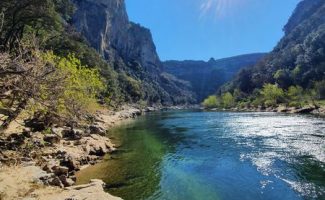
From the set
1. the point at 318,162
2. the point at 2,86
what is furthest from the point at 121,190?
the point at 318,162

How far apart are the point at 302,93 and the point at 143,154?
127m

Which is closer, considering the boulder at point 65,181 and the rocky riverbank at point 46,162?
the rocky riverbank at point 46,162

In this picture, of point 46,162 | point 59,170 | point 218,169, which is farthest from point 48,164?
point 218,169

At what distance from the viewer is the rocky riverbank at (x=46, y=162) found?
21.5 m

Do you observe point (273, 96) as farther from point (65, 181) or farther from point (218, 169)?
point (65, 181)

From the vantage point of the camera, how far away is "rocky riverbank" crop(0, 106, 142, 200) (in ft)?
70.5

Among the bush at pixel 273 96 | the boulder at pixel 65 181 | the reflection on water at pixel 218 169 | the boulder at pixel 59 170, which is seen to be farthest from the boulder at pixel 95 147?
the bush at pixel 273 96

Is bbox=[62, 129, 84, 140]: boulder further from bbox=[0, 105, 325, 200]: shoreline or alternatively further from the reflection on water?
the reflection on water

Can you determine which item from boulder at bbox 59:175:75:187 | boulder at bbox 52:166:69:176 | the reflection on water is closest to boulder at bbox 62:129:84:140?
the reflection on water

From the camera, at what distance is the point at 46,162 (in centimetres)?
3020

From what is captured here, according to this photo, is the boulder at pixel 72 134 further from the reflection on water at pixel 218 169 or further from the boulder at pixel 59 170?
the boulder at pixel 59 170

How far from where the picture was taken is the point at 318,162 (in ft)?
115

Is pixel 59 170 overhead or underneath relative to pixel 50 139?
underneath

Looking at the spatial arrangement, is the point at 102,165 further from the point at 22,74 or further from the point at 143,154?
the point at 22,74
